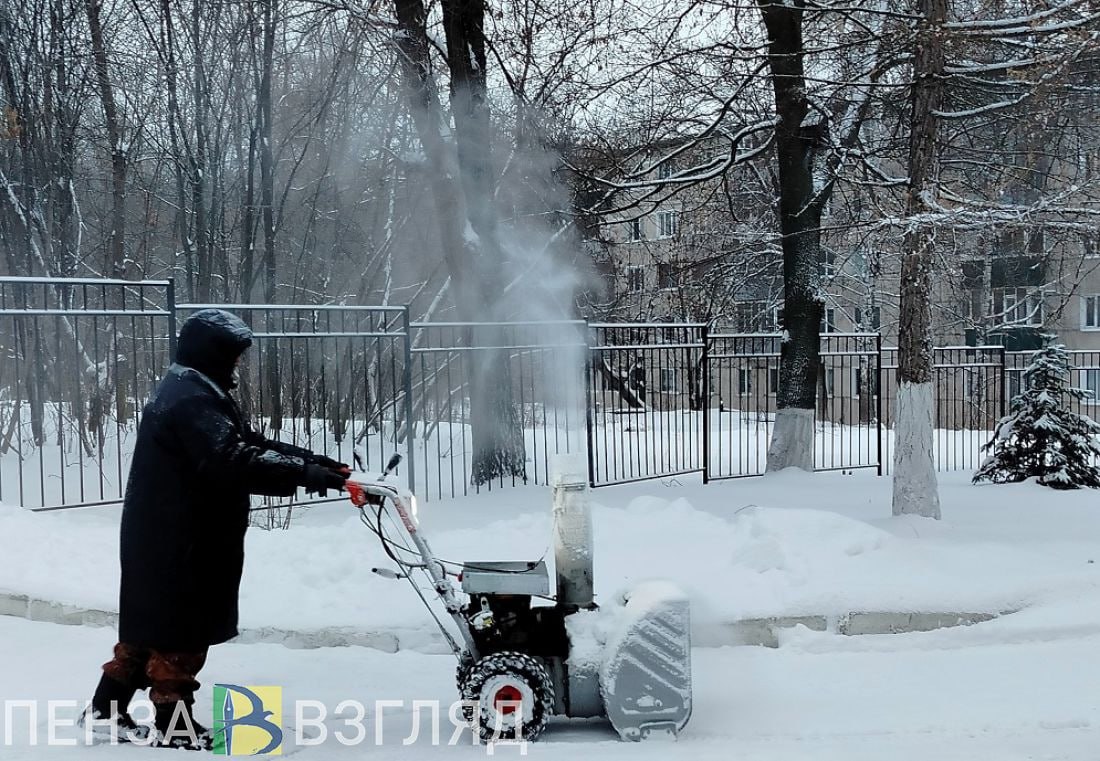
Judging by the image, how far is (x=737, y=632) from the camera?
610cm

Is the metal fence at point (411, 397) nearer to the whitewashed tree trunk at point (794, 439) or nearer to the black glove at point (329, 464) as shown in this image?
the whitewashed tree trunk at point (794, 439)

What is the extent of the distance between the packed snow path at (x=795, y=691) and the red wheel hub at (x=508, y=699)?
0.66ft

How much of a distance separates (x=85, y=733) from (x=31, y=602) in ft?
9.35

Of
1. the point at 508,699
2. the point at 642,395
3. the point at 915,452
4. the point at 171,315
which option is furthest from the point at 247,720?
the point at 642,395

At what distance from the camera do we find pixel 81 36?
13719 millimetres

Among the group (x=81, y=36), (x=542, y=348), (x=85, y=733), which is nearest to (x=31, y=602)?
(x=85, y=733)

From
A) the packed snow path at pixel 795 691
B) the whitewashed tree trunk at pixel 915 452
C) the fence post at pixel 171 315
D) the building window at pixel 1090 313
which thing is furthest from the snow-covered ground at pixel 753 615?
the building window at pixel 1090 313

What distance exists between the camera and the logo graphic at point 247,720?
4.28 metres

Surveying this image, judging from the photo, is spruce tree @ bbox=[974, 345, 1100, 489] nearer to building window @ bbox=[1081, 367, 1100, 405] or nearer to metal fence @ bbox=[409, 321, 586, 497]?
building window @ bbox=[1081, 367, 1100, 405]

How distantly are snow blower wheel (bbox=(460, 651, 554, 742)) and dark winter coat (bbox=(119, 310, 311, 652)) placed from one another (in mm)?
1075

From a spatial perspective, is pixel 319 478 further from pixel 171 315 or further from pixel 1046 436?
pixel 1046 436

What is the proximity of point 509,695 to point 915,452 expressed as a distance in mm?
5112

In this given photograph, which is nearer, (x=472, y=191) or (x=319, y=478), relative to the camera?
(x=319, y=478)

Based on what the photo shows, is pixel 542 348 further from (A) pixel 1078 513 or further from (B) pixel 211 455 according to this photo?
(B) pixel 211 455
